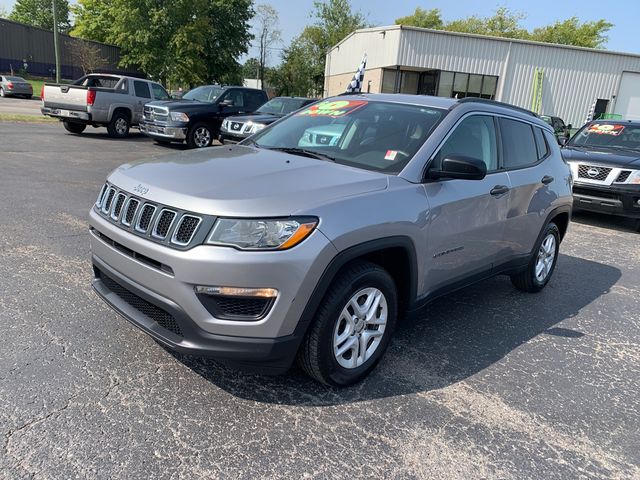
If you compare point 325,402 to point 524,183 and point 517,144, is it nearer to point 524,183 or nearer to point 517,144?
point 524,183

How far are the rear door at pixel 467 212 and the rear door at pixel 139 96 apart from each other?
1388 cm

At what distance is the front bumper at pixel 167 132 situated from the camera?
13617 mm

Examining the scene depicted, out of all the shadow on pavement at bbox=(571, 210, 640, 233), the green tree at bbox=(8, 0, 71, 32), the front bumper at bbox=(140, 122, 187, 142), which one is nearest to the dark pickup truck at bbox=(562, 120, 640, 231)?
the shadow on pavement at bbox=(571, 210, 640, 233)

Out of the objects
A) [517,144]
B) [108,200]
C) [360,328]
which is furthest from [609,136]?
[108,200]

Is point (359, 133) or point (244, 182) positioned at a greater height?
point (359, 133)

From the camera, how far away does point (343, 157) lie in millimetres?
3564

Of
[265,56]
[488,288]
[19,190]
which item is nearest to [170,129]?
[19,190]

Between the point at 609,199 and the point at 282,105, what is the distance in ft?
28.5

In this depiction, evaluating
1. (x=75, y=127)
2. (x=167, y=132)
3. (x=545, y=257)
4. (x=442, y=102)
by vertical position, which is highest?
(x=442, y=102)

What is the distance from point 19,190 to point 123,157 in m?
4.60

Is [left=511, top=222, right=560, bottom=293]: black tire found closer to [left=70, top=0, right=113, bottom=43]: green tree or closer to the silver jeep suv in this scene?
the silver jeep suv

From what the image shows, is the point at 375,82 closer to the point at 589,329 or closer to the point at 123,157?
the point at 123,157

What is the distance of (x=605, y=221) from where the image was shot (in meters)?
9.61

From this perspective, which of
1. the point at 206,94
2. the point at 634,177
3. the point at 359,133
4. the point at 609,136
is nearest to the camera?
the point at 359,133
